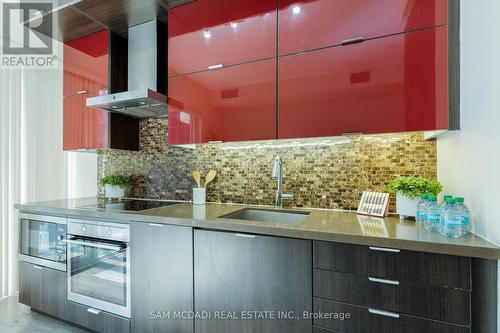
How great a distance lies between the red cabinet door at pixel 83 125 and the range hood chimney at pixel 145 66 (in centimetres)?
19

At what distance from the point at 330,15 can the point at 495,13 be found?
0.73m

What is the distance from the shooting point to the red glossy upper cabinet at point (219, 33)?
1.60 meters

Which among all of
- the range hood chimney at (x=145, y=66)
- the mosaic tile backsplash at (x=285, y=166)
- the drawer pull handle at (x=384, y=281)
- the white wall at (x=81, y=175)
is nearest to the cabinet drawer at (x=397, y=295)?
the drawer pull handle at (x=384, y=281)

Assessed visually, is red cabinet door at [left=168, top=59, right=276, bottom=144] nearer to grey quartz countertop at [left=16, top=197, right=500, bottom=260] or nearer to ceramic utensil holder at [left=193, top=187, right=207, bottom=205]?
ceramic utensil holder at [left=193, top=187, right=207, bottom=205]


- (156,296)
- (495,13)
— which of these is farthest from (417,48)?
(156,296)

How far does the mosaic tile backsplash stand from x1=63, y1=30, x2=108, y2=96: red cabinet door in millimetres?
566

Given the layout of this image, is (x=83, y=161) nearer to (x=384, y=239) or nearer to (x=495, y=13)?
(x=384, y=239)

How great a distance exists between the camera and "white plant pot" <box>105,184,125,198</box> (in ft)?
8.32

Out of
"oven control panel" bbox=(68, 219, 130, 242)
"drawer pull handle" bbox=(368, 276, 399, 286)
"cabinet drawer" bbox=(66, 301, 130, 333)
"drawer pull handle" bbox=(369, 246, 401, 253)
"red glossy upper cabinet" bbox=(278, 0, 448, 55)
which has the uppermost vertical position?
"red glossy upper cabinet" bbox=(278, 0, 448, 55)

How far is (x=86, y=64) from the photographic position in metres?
2.33

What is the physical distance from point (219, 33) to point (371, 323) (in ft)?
6.22

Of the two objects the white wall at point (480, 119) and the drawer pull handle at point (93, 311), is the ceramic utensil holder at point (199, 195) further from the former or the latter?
the white wall at point (480, 119)

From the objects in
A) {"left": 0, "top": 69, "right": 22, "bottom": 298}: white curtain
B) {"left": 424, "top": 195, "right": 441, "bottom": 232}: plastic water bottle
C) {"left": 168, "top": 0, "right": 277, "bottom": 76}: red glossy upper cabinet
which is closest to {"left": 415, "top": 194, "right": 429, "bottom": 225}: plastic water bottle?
{"left": 424, "top": 195, "right": 441, "bottom": 232}: plastic water bottle

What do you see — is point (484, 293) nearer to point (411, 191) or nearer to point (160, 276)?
point (411, 191)
